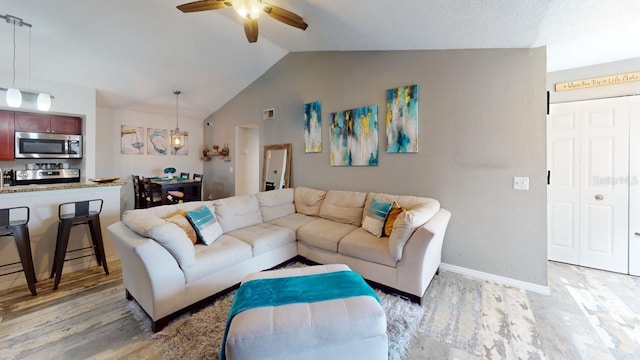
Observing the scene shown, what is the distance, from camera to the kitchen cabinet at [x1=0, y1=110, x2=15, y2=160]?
3.66 meters

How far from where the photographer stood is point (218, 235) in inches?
103

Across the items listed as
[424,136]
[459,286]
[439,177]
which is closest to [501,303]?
[459,286]

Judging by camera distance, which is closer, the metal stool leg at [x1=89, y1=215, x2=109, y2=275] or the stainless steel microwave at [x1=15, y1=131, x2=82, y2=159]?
the metal stool leg at [x1=89, y1=215, x2=109, y2=275]

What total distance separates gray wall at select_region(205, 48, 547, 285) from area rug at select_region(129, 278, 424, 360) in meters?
1.20

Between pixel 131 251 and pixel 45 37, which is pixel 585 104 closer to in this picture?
pixel 131 251

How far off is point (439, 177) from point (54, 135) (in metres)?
5.97

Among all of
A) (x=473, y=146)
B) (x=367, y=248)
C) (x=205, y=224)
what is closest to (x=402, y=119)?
(x=473, y=146)

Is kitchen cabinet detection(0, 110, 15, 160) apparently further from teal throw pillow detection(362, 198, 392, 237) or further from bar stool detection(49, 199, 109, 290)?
teal throw pillow detection(362, 198, 392, 237)

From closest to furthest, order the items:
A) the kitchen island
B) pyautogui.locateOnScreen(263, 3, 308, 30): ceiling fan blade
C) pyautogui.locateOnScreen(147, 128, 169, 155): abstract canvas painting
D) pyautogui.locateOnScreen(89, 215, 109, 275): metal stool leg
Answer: pyautogui.locateOnScreen(263, 3, 308, 30): ceiling fan blade → the kitchen island → pyautogui.locateOnScreen(89, 215, 109, 275): metal stool leg → pyautogui.locateOnScreen(147, 128, 169, 155): abstract canvas painting

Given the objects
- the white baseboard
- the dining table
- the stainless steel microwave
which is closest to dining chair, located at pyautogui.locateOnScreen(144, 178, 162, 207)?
the dining table

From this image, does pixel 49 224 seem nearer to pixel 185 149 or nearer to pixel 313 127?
pixel 313 127

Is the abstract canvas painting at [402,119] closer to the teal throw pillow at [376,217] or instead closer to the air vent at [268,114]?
the teal throw pillow at [376,217]

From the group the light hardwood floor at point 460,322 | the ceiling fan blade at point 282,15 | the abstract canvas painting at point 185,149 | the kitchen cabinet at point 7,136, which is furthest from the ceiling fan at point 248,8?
the abstract canvas painting at point 185,149

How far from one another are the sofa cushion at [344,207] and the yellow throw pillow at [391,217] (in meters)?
0.51
